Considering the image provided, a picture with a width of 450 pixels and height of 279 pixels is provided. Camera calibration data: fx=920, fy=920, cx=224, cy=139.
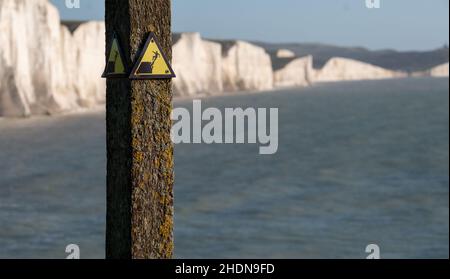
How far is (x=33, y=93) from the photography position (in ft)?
193

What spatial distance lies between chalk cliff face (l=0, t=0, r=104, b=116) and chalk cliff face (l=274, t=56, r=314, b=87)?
101m

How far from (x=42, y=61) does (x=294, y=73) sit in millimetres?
121121

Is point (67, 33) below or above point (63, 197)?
above

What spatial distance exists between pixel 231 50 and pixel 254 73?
57.4ft

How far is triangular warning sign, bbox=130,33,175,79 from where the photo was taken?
352cm

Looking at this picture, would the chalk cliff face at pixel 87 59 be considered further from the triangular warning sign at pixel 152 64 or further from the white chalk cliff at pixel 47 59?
the triangular warning sign at pixel 152 64

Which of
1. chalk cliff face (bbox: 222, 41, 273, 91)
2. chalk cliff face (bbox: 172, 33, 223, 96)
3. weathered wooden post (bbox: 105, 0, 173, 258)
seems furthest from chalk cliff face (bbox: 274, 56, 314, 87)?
weathered wooden post (bbox: 105, 0, 173, 258)

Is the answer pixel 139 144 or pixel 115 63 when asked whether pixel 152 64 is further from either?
pixel 139 144

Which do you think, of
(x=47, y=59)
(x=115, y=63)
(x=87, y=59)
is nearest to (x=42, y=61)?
(x=47, y=59)

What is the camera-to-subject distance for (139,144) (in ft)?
11.7

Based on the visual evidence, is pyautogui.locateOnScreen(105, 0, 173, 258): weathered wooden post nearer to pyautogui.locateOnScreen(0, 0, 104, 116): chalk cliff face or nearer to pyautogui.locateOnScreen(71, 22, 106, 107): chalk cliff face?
pyautogui.locateOnScreen(0, 0, 104, 116): chalk cliff face
